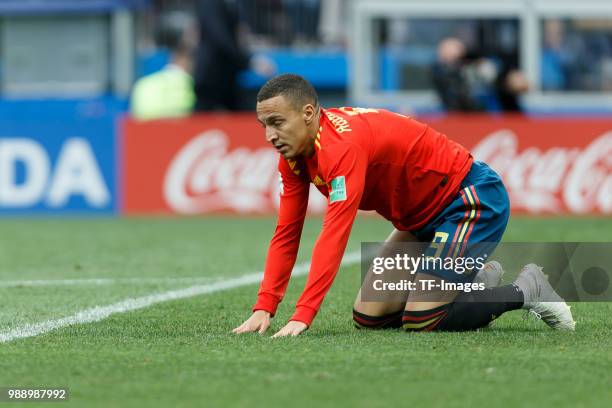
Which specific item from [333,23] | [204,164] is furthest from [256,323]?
[333,23]

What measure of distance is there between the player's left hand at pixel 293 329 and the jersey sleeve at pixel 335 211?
3 centimetres

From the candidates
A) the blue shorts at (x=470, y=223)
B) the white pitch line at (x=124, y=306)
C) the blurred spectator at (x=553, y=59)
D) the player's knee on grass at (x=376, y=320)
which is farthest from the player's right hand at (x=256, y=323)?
the blurred spectator at (x=553, y=59)

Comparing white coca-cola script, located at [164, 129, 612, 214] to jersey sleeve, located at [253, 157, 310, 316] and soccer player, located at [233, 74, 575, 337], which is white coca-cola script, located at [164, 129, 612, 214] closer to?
soccer player, located at [233, 74, 575, 337]

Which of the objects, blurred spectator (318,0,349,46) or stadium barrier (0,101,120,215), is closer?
stadium barrier (0,101,120,215)

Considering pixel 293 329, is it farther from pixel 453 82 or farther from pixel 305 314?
pixel 453 82

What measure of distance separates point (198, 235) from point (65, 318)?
5.91 m

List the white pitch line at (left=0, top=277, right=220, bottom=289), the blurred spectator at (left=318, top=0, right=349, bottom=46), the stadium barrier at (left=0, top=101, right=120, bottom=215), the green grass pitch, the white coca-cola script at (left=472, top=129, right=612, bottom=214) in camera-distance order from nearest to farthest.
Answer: the green grass pitch, the white pitch line at (left=0, top=277, right=220, bottom=289), the white coca-cola script at (left=472, top=129, right=612, bottom=214), the stadium barrier at (left=0, top=101, right=120, bottom=215), the blurred spectator at (left=318, top=0, right=349, bottom=46)

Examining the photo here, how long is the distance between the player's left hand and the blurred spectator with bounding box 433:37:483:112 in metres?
9.85

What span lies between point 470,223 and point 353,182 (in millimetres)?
905

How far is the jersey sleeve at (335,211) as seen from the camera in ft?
19.4

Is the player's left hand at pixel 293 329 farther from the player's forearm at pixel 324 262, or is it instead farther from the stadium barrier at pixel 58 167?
the stadium barrier at pixel 58 167

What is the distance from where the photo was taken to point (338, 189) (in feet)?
19.5

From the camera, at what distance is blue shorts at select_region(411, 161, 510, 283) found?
651 cm

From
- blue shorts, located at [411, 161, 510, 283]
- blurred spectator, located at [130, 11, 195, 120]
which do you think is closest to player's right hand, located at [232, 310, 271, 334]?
blue shorts, located at [411, 161, 510, 283]
